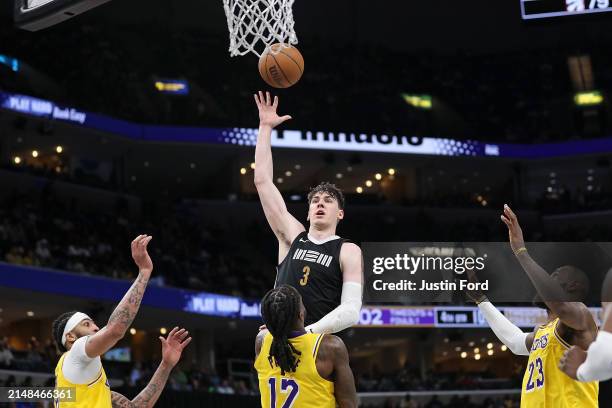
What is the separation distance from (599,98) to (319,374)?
112ft

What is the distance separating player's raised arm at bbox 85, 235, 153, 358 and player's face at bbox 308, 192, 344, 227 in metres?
1.03

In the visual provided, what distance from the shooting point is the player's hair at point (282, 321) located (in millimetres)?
4969

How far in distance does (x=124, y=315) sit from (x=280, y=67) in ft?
8.61

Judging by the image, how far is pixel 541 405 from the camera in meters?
6.20

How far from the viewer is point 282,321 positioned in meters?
4.96

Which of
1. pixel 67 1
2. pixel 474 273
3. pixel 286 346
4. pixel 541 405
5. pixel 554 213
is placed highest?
pixel 554 213

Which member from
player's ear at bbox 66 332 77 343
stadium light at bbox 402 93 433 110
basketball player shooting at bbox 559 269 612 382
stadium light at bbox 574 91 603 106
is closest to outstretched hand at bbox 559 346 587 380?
basketball player shooting at bbox 559 269 612 382

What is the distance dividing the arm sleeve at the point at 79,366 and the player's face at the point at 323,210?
154 centimetres

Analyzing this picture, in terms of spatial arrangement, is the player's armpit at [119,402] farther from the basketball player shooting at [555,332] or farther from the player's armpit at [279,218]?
the basketball player shooting at [555,332]

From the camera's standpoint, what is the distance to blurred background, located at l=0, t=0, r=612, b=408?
86.0ft

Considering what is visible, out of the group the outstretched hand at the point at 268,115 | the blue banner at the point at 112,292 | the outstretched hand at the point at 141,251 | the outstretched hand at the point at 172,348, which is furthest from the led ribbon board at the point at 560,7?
the blue banner at the point at 112,292

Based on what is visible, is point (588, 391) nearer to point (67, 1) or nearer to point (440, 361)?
point (67, 1)

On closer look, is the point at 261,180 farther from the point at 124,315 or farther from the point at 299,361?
the point at 299,361

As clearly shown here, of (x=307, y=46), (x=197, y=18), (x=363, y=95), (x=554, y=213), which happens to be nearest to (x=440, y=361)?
(x=554, y=213)
